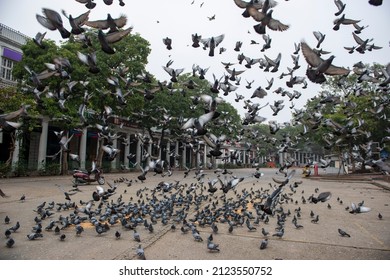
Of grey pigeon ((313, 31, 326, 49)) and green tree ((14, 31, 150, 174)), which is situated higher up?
green tree ((14, 31, 150, 174))

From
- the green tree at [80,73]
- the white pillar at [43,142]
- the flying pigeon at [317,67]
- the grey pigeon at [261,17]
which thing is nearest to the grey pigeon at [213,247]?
the flying pigeon at [317,67]

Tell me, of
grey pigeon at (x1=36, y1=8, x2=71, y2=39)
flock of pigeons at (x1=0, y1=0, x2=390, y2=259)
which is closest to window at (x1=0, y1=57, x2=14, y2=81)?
flock of pigeons at (x1=0, y1=0, x2=390, y2=259)

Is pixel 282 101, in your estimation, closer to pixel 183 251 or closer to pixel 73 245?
pixel 183 251

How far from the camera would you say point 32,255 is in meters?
4.52

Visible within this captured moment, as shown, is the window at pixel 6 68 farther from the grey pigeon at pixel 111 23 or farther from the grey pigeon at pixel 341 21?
the grey pigeon at pixel 341 21

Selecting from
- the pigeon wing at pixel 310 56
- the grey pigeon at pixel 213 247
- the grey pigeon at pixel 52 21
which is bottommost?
the grey pigeon at pixel 213 247

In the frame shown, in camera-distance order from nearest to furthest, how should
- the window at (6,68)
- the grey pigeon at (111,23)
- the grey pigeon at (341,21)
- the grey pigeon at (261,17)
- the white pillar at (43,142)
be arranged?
the grey pigeon at (111,23), the grey pigeon at (261,17), the grey pigeon at (341,21), the window at (6,68), the white pillar at (43,142)

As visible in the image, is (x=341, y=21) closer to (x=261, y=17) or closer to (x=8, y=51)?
(x=261, y=17)

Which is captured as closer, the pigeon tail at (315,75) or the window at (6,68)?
the pigeon tail at (315,75)

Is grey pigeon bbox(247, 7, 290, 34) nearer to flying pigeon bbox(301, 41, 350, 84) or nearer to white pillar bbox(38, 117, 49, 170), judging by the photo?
flying pigeon bbox(301, 41, 350, 84)

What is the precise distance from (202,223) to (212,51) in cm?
473

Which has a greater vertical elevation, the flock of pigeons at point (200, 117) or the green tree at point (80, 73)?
the green tree at point (80, 73)

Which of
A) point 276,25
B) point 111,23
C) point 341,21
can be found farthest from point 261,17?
point 111,23
